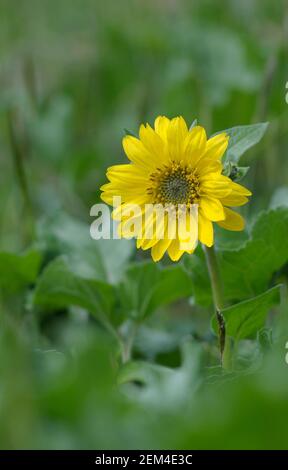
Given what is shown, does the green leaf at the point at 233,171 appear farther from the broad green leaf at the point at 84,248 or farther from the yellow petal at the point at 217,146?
the broad green leaf at the point at 84,248

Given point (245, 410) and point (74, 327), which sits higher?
point (74, 327)

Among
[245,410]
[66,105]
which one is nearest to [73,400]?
[245,410]

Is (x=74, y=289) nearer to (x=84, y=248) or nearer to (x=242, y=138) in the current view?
(x=84, y=248)

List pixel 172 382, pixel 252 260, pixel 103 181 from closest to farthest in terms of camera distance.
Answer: pixel 172 382 < pixel 252 260 < pixel 103 181

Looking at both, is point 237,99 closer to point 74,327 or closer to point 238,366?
point 74,327

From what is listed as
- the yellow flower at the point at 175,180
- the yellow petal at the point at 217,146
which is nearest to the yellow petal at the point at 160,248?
the yellow flower at the point at 175,180

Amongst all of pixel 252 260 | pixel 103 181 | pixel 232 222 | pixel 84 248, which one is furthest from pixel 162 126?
pixel 103 181

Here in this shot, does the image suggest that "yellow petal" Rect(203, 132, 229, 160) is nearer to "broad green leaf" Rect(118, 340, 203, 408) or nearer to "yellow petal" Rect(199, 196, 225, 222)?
"yellow petal" Rect(199, 196, 225, 222)

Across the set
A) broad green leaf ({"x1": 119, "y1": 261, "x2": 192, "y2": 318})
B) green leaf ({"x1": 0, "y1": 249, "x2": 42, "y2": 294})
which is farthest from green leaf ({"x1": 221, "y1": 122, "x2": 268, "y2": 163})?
green leaf ({"x1": 0, "y1": 249, "x2": 42, "y2": 294})
